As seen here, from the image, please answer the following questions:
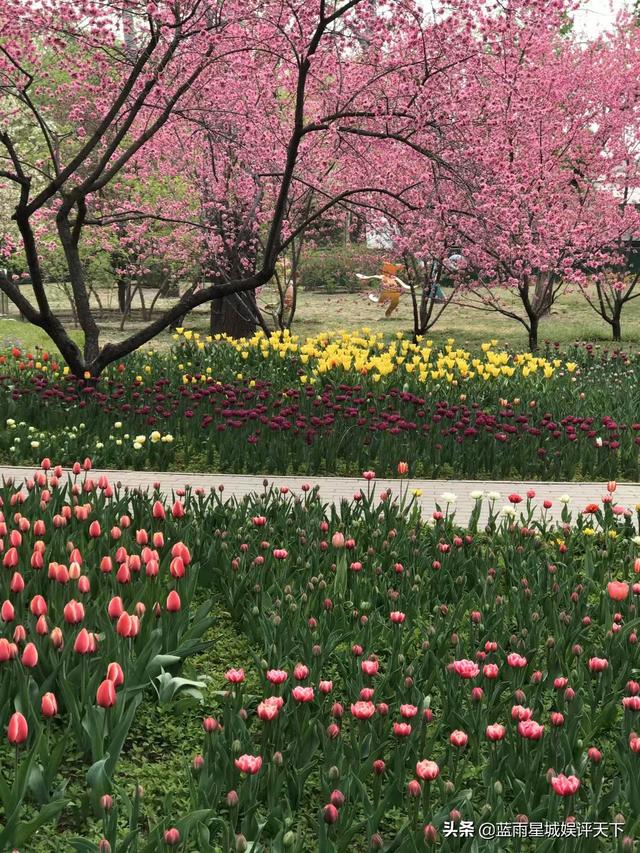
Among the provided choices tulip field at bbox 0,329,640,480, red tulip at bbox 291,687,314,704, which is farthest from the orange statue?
red tulip at bbox 291,687,314,704

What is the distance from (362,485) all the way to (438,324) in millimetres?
19777

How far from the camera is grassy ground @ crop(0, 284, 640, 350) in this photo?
23062mm

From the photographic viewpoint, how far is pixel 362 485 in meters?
8.56

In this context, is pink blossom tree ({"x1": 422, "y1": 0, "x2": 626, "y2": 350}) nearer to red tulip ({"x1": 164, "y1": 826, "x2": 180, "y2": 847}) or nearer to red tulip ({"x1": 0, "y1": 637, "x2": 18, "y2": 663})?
red tulip ({"x1": 0, "y1": 637, "x2": 18, "y2": 663})

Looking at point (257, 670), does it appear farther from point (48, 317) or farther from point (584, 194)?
point (584, 194)

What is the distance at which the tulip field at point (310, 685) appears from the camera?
10.0 ft

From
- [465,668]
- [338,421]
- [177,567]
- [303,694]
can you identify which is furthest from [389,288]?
[303,694]

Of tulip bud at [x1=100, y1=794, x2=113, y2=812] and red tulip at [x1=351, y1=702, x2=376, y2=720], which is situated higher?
red tulip at [x1=351, y1=702, x2=376, y2=720]

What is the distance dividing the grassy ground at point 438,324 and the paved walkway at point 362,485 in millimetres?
11277

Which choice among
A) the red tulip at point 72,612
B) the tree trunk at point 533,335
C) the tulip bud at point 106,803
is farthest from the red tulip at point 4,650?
the tree trunk at point 533,335

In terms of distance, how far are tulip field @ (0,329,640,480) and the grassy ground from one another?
8.94 metres

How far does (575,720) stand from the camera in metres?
3.54

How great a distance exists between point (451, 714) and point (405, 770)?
37cm

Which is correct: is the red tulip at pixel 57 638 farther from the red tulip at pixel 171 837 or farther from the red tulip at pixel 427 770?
the red tulip at pixel 427 770
